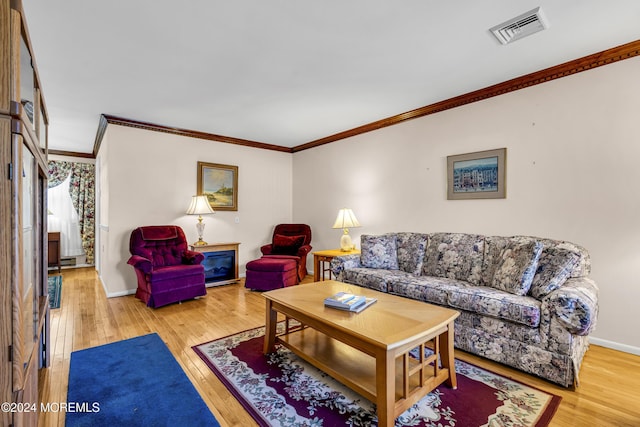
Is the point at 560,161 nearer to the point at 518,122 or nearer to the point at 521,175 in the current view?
the point at 521,175

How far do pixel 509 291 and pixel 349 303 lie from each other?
1.43 m

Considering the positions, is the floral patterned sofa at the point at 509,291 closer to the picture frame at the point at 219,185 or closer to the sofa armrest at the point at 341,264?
the sofa armrest at the point at 341,264

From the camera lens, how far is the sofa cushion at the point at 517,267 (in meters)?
2.48

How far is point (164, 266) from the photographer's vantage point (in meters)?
4.02

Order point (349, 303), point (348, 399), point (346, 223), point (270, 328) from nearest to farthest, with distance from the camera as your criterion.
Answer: point (348, 399), point (349, 303), point (270, 328), point (346, 223)

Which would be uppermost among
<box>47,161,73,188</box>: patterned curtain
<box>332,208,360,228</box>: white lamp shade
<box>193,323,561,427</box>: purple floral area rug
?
<box>47,161,73,188</box>: patterned curtain

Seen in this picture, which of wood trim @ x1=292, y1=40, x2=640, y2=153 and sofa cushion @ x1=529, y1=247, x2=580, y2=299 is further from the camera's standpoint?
wood trim @ x1=292, y1=40, x2=640, y2=153

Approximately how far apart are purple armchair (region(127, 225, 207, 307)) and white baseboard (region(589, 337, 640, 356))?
4.14m

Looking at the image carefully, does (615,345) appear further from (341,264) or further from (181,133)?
(181,133)

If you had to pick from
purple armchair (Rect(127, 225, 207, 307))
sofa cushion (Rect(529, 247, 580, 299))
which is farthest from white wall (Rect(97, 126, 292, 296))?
sofa cushion (Rect(529, 247, 580, 299))

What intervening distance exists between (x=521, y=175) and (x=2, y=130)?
3686 mm

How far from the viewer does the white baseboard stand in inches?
97.7

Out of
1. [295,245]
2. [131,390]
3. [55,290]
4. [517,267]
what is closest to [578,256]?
[517,267]

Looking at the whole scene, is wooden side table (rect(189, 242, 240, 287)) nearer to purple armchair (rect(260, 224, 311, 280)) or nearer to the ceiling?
purple armchair (rect(260, 224, 311, 280))
